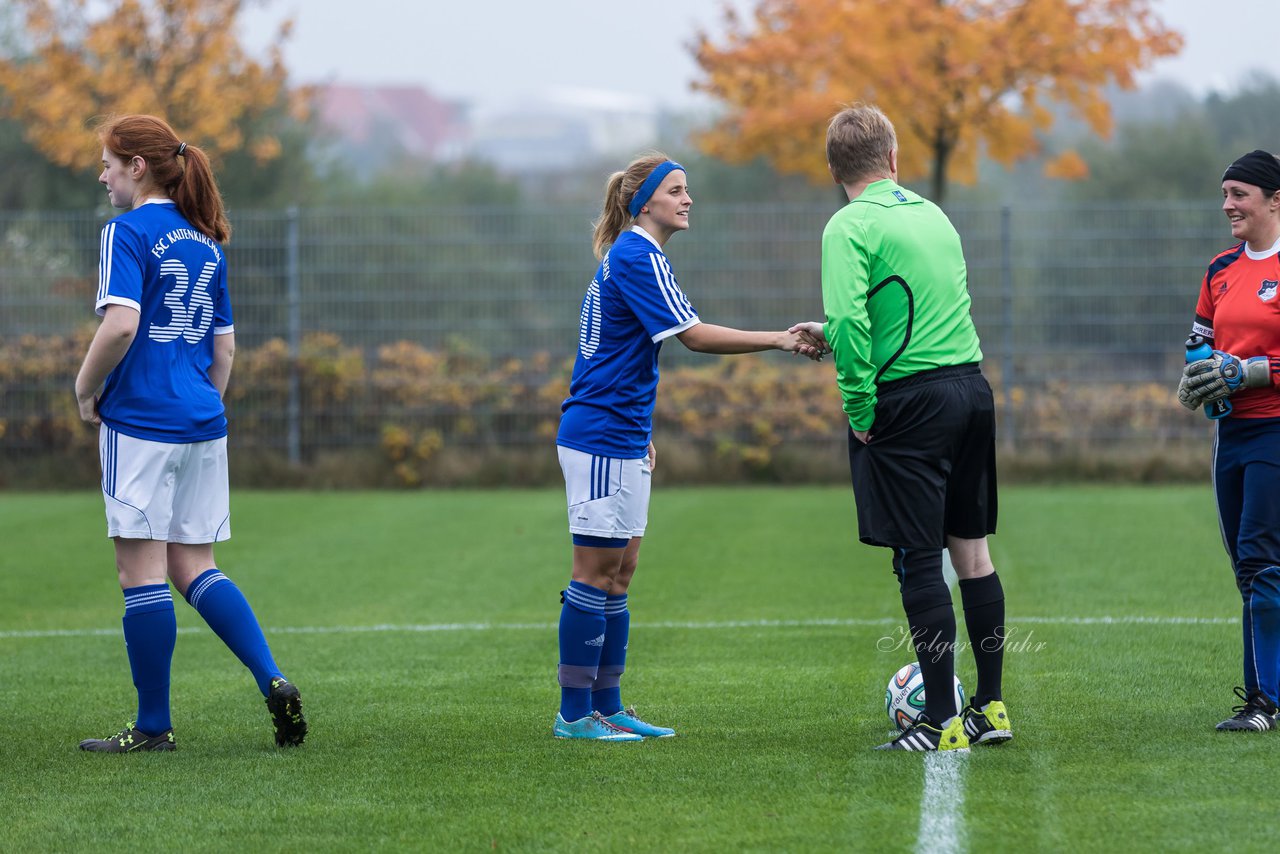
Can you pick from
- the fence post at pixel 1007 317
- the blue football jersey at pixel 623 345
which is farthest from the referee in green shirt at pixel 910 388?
the fence post at pixel 1007 317

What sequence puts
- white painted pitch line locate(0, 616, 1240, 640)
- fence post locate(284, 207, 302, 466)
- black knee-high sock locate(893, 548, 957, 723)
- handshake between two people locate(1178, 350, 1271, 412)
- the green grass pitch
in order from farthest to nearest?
1. fence post locate(284, 207, 302, 466)
2. white painted pitch line locate(0, 616, 1240, 640)
3. handshake between two people locate(1178, 350, 1271, 412)
4. black knee-high sock locate(893, 548, 957, 723)
5. the green grass pitch

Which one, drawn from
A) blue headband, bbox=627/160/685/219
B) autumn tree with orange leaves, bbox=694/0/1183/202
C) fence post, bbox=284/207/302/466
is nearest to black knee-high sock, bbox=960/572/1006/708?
blue headband, bbox=627/160/685/219

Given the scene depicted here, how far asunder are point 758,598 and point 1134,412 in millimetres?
8218

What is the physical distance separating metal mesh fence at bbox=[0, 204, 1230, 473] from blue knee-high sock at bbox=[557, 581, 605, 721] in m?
10.8

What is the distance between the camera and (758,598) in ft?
29.3

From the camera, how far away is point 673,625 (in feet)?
26.5

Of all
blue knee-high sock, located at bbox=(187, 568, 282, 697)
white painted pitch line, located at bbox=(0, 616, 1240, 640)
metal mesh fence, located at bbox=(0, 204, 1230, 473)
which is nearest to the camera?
blue knee-high sock, located at bbox=(187, 568, 282, 697)

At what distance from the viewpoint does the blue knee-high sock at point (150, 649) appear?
545 cm

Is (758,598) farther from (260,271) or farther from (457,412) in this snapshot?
(260,271)

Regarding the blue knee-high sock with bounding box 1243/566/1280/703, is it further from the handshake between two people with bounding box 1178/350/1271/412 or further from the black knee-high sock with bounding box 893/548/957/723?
the black knee-high sock with bounding box 893/548/957/723

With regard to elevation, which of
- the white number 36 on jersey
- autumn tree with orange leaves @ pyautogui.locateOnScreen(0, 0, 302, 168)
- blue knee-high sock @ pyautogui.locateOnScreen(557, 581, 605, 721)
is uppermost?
autumn tree with orange leaves @ pyautogui.locateOnScreen(0, 0, 302, 168)

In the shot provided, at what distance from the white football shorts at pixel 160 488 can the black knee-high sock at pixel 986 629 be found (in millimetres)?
2542

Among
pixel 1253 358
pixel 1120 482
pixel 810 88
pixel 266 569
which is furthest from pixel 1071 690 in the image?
pixel 810 88

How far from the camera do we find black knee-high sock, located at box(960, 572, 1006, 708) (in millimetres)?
5203
